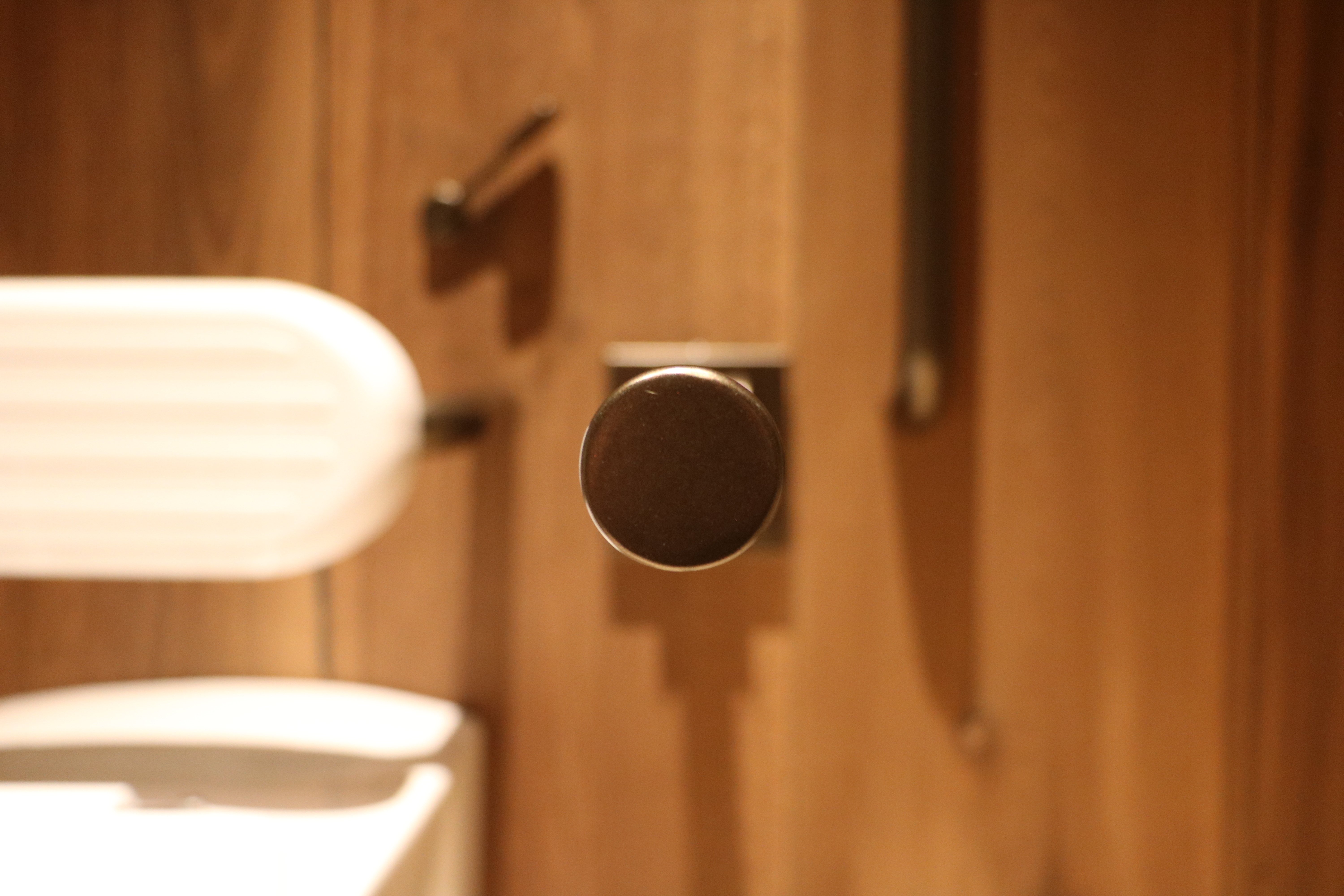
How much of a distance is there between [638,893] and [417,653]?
0.20 metres

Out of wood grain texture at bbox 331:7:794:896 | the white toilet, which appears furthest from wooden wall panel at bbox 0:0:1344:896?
the white toilet

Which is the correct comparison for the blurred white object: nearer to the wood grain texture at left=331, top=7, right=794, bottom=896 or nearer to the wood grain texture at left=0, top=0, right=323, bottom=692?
the wood grain texture at left=331, top=7, right=794, bottom=896

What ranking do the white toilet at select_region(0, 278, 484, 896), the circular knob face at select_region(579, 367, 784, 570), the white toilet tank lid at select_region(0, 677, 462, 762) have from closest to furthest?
the circular knob face at select_region(579, 367, 784, 570), the white toilet at select_region(0, 278, 484, 896), the white toilet tank lid at select_region(0, 677, 462, 762)

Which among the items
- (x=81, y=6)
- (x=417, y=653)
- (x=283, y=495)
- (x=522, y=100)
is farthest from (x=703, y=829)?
(x=81, y=6)

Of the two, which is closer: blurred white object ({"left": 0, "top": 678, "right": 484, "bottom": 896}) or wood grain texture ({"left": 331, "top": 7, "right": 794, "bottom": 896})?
blurred white object ({"left": 0, "top": 678, "right": 484, "bottom": 896})

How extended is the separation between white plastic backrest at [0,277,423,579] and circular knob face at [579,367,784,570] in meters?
0.16

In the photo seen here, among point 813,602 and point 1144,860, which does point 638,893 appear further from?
point 1144,860

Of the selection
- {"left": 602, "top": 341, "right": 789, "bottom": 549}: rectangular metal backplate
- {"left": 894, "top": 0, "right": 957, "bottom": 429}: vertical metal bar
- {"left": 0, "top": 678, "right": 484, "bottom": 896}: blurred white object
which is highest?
{"left": 894, "top": 0, "right": 957, "bottom": 429}: vertical metal bar

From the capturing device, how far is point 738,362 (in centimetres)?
46

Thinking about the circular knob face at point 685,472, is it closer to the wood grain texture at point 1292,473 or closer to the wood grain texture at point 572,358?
the wood grain texture at point 572,358

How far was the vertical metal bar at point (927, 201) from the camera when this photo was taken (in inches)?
16.6

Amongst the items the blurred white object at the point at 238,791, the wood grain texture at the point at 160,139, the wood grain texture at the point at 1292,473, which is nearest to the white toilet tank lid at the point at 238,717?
the blurred white object at the point at 238,791

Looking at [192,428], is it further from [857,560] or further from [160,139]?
[857,560]

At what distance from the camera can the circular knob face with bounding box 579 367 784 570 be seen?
17cm
